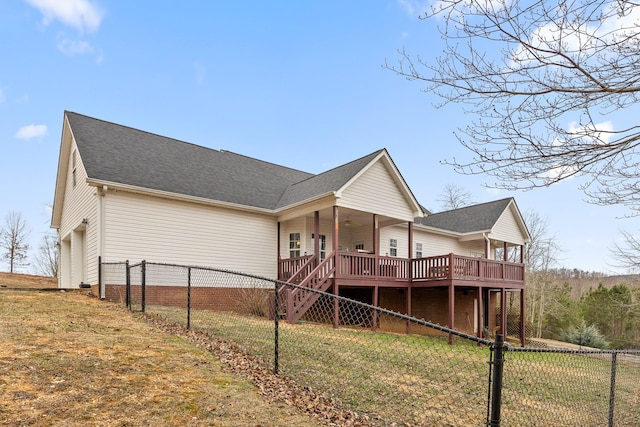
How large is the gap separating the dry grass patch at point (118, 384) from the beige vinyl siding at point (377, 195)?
8299 millimetres

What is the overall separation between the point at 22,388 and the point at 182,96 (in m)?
22.8

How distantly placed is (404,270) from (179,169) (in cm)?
940

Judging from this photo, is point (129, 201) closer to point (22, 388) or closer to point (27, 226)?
point (22, 388)

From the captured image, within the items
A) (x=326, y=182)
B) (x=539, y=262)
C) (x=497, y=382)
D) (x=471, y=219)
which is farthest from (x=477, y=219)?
(x=497, y=382)

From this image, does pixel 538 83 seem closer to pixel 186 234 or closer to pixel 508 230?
pixel 186 234

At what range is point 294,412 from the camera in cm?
409

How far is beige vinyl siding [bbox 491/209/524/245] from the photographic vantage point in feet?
67.8

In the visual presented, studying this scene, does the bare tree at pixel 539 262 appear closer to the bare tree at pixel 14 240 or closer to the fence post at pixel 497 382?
the fence post at pixel 497 382

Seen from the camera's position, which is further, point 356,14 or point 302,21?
point 302,21

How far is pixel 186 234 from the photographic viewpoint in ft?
44.8

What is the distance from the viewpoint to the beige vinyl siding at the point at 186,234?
1233 centimetres

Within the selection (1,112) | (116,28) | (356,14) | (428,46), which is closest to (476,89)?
(428,46)

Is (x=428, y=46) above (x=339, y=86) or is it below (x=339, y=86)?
below


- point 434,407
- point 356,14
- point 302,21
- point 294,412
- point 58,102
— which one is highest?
point 58,102
